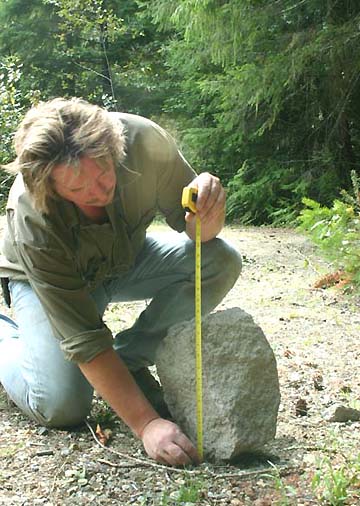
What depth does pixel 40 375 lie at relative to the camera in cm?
258

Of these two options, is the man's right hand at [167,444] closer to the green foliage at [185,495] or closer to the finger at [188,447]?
the finger at [188,447]

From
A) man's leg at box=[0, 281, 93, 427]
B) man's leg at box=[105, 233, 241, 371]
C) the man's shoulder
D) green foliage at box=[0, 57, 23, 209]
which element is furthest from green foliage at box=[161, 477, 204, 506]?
green foliage at box=[0, 57, 23, 209]

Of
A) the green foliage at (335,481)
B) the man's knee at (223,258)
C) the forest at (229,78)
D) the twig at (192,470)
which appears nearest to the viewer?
the green foliage at (335,481)

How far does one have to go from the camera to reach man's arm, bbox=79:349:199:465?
Answer: 220 cm

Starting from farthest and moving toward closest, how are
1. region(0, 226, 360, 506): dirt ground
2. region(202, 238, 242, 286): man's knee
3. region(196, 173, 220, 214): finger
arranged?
region(202, 238, 242, 286): man's knee
region(196, 173, 220, 214): finger
region(0, 226, 360, 506): dirt ground

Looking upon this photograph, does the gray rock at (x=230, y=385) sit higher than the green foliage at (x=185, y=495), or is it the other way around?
the gray rock at (x=230, y=385)

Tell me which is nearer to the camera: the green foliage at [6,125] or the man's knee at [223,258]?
the man's knee at [223,258]

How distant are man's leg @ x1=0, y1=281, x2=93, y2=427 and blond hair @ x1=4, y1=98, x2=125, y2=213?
668 millimetres

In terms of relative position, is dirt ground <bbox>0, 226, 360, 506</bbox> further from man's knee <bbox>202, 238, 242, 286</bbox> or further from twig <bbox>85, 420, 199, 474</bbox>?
man's knee <bbox>202, 238, 242, 286</bbox>

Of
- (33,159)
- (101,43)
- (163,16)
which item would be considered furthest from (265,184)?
(33,159)

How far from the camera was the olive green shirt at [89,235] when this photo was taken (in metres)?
2.27

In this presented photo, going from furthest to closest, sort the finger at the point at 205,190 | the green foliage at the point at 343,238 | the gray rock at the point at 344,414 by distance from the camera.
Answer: the green foliage at the point at 343,238 → the gray rock at the point at 344,414 → the finger at the point at 205,190

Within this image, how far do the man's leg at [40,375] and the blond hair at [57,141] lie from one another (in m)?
0.67

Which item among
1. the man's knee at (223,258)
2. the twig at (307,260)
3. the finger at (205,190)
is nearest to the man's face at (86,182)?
the finger at (205,190)
